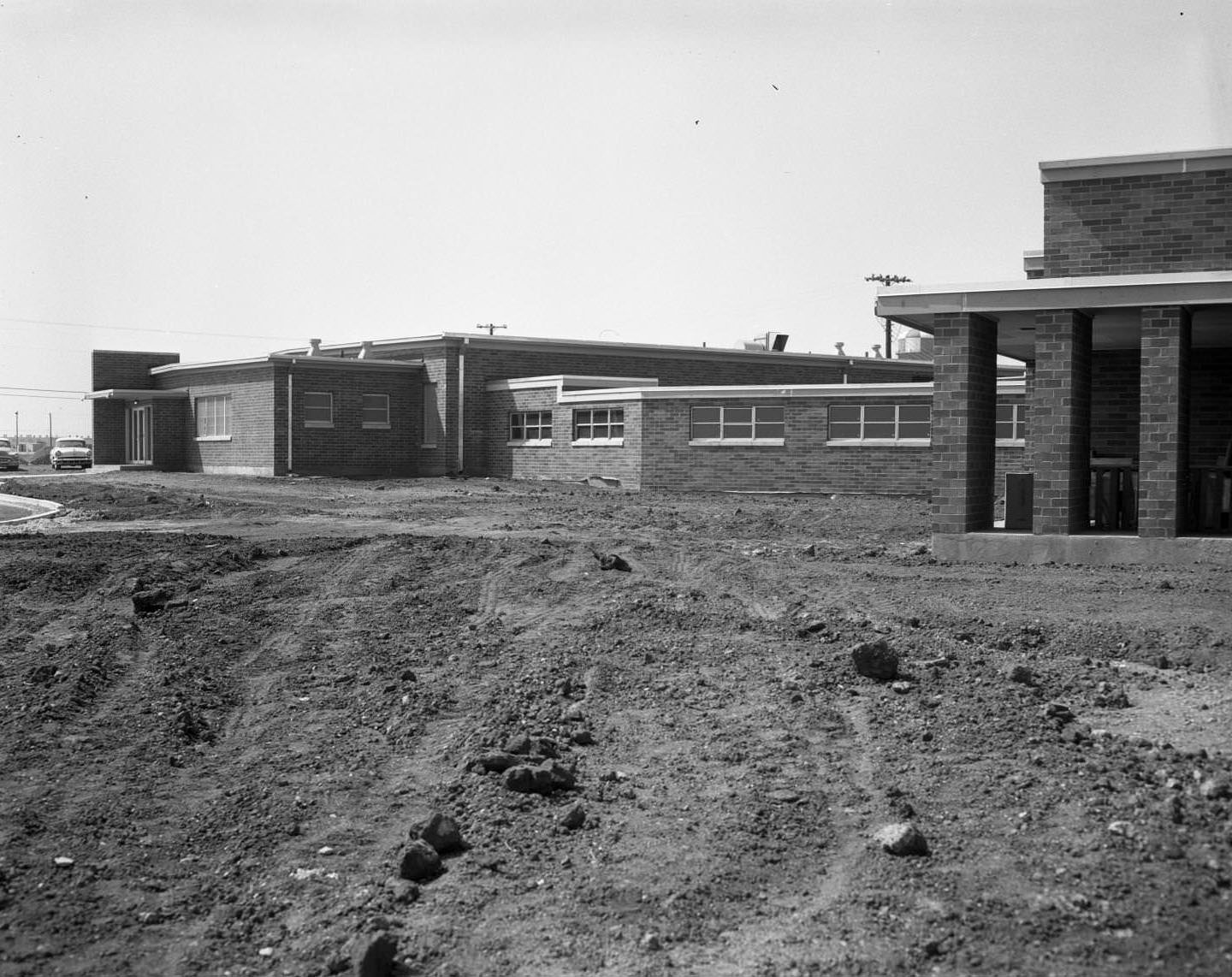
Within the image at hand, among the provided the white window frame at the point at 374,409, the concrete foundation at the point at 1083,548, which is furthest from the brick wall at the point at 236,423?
the concrete foundation at the point at 1083,548

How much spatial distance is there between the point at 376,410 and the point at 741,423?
515 inches

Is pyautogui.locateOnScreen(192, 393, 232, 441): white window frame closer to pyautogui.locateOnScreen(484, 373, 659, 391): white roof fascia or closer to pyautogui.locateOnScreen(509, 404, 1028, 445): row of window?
pyautogui.locateOnScreen(484, 373, 659, 391): white roof fascia

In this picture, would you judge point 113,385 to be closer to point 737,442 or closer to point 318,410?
point 318,410

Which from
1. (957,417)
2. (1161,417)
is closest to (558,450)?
(957,417)

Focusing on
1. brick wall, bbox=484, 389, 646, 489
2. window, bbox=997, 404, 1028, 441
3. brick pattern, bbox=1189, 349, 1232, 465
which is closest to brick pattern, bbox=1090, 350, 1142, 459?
brick pattern, bbox=1189, 349, 1232, 465

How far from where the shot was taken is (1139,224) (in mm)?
15047

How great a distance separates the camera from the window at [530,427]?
35.5 meters

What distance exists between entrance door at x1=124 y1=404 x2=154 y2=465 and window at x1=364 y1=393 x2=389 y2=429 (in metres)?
8.81

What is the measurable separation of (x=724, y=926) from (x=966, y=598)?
298 inches

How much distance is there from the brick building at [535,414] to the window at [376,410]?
0.19ft

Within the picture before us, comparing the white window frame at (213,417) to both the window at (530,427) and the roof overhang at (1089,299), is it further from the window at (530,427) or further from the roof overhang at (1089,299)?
the roof overhang at (1089,299)

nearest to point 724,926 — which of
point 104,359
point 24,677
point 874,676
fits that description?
point 874,676

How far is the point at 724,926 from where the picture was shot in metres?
5.61

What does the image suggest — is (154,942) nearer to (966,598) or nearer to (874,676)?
(874,676)
